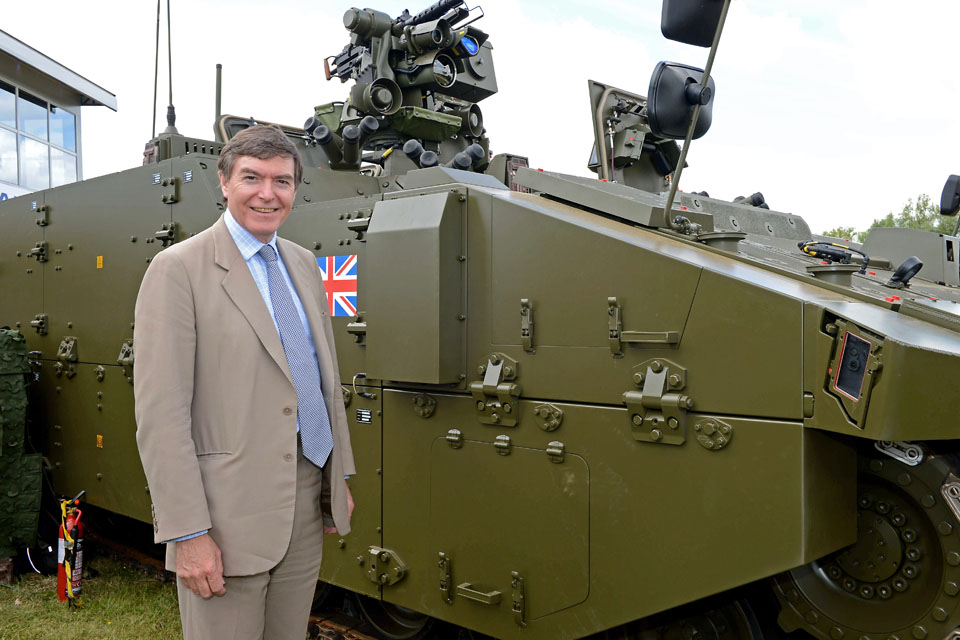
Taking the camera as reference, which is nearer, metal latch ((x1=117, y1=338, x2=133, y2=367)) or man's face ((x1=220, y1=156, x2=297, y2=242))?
man's face ((x1=220, y1=156, x2=297, y2=242))

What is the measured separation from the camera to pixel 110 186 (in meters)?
5.66

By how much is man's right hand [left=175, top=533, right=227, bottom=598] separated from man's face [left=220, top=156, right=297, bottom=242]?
2.77 ft

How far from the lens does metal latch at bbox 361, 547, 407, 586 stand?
13.0 feet

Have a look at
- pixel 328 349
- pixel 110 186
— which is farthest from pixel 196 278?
pixel 110 186

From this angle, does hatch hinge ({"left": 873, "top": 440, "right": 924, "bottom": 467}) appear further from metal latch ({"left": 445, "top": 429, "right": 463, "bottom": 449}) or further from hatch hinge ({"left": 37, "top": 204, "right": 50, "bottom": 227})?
hatch hinge ({"left": 37, "top": 204, "right": 50, "bottom": 227})

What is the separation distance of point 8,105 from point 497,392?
17.7 meters

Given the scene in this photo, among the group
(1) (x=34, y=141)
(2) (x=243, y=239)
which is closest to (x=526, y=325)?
(2) (x=243, y=239)

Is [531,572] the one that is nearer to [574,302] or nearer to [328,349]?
[574,302]

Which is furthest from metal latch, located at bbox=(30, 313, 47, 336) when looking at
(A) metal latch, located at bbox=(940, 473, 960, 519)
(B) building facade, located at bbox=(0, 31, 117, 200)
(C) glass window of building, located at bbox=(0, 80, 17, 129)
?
(C) glass window of building, located at bbox=(0, 80, 17, 129)

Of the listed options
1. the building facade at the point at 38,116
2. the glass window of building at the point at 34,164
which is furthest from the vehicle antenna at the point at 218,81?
the glass window of building at the point at 34,164

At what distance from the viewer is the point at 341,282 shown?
13.7 ft

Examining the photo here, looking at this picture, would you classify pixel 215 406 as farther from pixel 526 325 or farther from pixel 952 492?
pixel 952 492

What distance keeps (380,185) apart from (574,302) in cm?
189

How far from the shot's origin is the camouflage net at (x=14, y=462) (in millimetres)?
5852
